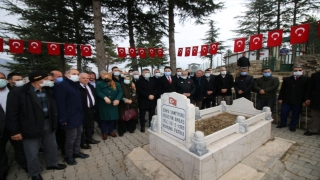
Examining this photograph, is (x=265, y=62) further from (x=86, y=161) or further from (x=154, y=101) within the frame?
(x=86, y=161)

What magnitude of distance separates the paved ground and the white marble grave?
667mm

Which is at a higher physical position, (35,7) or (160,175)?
(35,7)

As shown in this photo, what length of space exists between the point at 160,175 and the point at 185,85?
3192 mm

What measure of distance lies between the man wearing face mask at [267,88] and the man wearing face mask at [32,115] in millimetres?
5531

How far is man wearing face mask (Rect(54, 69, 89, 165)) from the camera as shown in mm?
2881

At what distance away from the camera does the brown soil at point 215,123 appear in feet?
10.6

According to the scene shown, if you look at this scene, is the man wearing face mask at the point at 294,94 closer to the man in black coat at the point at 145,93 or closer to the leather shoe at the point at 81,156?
the man in black coat at the point at 145,93

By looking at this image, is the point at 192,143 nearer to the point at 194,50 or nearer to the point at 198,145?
the point at 198,145

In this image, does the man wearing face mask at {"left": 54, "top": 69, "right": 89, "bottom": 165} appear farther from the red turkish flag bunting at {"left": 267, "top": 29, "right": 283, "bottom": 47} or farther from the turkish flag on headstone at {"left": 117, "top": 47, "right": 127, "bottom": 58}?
the red turkish flag bunting at {"left": 267, "top": 29, "right": 283, "bottom": 47}

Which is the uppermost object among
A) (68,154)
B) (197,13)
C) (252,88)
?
(197,13)

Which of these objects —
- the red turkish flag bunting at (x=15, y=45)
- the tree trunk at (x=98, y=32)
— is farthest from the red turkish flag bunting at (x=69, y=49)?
the tree trunk at (x=98, y=32)

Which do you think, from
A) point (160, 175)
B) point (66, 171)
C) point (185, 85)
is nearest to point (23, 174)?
point (66, 171)

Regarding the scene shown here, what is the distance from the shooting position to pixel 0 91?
289 cm

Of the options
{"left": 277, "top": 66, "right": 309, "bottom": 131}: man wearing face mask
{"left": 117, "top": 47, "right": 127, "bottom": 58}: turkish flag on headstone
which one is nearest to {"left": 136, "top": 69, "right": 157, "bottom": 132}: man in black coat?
{"left": 277, "top": 66, "right": 309, "bottom": 131}: man wearing face mask
